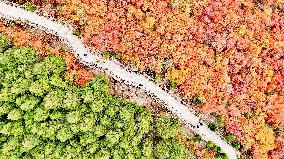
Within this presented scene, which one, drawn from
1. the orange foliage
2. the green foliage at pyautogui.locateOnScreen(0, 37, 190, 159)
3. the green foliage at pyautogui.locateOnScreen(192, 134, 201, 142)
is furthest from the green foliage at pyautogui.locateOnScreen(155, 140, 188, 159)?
the orange foliage

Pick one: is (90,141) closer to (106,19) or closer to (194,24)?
(106,19)

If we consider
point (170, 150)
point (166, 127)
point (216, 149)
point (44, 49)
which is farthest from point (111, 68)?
point (216, 149)

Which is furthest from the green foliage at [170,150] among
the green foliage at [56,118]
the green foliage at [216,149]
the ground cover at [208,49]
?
the ground cover at [208,49]

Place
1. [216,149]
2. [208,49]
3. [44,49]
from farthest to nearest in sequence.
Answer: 1. [216,149]
2. [208,49]
3. [44,49]

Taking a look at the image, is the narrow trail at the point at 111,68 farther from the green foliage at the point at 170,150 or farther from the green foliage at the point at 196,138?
the green foliage at the point at 170,150

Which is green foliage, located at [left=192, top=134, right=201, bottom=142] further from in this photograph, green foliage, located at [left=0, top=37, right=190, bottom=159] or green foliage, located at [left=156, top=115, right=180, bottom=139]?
green foliage, located at [left=0, top=37, right=190, bottom=159]

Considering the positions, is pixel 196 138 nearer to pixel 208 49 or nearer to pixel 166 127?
pixel 166 127

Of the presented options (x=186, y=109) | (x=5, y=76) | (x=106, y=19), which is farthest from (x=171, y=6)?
(x=5, y=76)
